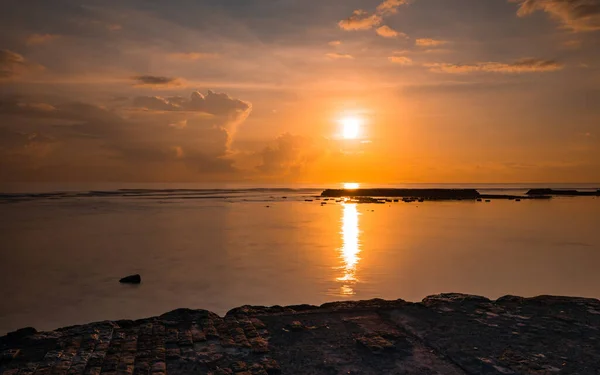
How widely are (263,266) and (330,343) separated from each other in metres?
11.3

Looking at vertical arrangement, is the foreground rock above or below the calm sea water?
above

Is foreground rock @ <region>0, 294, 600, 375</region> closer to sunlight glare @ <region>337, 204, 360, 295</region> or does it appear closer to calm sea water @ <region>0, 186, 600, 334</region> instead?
calm sea water @ <region>0, 186, 600, 334</region>

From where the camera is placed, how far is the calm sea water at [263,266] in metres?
12.3

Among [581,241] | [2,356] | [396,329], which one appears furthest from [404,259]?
[2,356]

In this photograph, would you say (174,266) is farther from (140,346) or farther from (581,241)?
(581,241)

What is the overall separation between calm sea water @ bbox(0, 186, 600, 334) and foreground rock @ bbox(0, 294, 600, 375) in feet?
14.0

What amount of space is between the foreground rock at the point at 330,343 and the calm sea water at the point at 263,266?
4.27 m

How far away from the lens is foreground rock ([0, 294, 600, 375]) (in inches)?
215

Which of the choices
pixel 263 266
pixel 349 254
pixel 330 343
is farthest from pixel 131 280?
pixel 349 254

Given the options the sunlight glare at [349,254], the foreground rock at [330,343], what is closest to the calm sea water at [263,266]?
the sunlight glare at [349,254]

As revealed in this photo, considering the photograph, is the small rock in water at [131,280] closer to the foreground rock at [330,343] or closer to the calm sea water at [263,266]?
the calm sea water at [263,266]

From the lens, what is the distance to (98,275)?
15.4m

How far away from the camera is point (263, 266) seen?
17438 mm

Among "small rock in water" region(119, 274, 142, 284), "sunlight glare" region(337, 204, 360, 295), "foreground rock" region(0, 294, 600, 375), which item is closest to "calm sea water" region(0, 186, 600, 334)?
"sunlight glare" region(337, 204, 360, 295)
